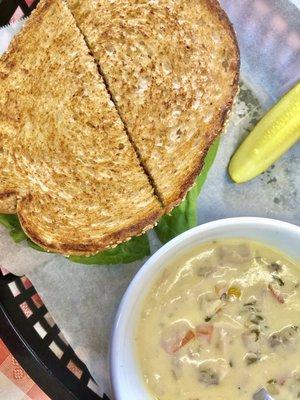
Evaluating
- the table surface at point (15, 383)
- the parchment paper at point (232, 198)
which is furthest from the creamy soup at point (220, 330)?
the table surface at point (15, 383)

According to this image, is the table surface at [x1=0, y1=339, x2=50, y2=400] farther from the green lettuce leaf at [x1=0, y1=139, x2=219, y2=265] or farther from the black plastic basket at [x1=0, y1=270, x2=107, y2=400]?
the green lettuce leaf at [x1=0, y1=139, x2=219, y2=265]

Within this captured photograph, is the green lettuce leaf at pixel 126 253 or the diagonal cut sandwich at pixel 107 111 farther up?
the diagonal cut sandwich at pixel 107 111

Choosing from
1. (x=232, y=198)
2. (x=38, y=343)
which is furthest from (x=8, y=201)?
(x=232, y=198)

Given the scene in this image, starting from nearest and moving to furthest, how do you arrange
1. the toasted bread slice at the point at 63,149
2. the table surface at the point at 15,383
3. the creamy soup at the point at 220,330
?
the toasted bread slice at the point at 63,149 < the creamy soup at the point at 220,330 < the table surface at the point at 15,383

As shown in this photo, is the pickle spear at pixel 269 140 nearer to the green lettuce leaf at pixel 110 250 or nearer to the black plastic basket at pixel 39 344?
the green lettuce leaf at pixel 110 250

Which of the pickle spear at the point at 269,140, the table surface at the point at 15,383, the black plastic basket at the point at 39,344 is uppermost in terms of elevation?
the pickle spear at the point at 269,140

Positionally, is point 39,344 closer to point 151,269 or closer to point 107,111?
point 151,269
